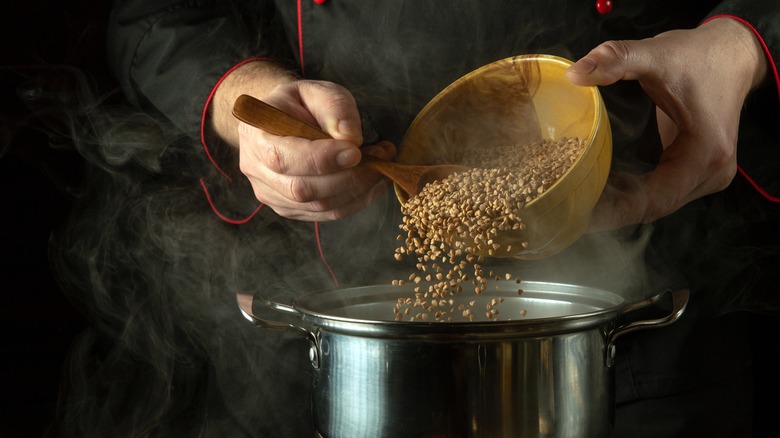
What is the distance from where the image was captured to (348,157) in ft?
2.53

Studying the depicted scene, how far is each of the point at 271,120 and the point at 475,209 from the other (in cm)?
24

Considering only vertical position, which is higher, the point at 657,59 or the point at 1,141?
the point at 657,59

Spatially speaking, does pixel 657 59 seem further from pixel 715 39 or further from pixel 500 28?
pixel 500 28

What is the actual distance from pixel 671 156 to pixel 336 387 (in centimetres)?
49

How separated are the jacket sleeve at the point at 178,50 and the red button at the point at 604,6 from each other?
50 centimetres

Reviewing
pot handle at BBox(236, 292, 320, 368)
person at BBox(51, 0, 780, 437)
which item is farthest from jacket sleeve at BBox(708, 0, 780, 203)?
pot handle at BBox(236, 292, 320, 368)

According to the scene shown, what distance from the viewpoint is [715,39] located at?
823 mm

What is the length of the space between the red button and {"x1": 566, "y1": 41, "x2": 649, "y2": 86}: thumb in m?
0.18

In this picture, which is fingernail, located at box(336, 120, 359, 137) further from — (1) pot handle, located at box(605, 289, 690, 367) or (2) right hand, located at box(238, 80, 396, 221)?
(1) pot handle, located at box(605, 289, 690, 367)

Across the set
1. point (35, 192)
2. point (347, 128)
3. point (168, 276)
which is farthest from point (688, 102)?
point (35, 192)

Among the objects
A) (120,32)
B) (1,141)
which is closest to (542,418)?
(120,32)

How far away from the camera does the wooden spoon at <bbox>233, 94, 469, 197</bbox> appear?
30.3 inches

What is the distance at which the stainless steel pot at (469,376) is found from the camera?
0.59 m

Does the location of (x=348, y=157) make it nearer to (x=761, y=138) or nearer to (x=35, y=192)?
(x=761, y=138)
